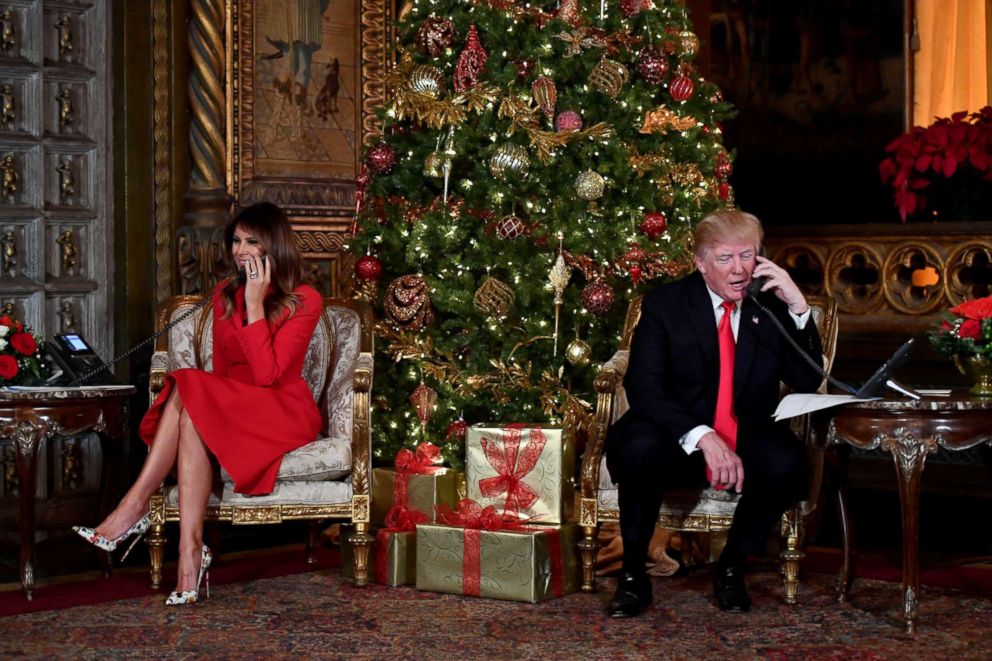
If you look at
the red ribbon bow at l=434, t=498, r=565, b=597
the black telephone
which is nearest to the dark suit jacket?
the red ribbon bow at l=434, t=498, r=565, b=597

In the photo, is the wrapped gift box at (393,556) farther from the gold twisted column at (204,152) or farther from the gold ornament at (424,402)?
the gold twisted column at (204,152)

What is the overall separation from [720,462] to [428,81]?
2365mm

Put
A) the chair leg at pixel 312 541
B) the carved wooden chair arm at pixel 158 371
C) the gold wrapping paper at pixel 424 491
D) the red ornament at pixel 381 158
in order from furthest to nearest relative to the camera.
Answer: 1. the red ornament at pixel 381 158
2. the chair leg at pixel 312 541
3. the gold wrapping paper at pixel 424 491
4. the carved wooden chair arm at pixel 158 371

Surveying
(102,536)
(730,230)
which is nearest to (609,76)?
(730,230)

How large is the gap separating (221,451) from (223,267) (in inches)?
36.5

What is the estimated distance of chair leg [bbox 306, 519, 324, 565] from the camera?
20.0 feet

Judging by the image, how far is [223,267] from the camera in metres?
5.93

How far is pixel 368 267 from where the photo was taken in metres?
6.48

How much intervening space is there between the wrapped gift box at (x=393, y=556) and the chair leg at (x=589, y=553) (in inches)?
25.6

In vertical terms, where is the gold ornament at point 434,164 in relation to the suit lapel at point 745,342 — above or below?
above

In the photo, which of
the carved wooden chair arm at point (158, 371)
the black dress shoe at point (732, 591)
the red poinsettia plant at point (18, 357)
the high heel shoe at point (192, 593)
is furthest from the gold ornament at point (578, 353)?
the red poinsettia plant at point (18, 357)

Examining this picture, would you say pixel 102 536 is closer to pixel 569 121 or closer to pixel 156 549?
pixel 156 549

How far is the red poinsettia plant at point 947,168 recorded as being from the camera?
831 cm

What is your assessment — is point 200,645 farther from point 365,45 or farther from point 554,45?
point 365,45
